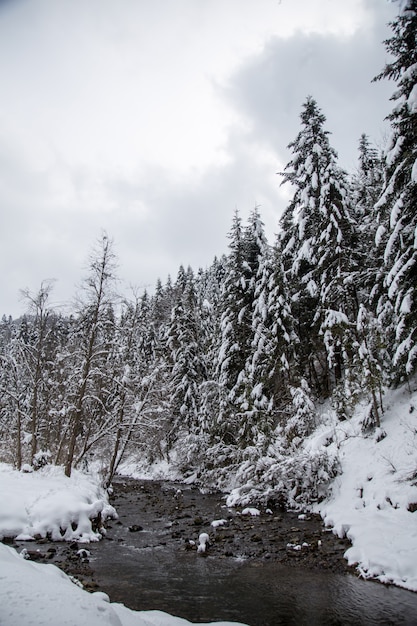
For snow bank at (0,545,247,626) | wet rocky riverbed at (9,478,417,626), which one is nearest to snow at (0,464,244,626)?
snow bank at (0,545,247,626)

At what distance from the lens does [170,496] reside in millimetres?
21859

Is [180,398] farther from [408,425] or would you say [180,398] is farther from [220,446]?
[408,425]

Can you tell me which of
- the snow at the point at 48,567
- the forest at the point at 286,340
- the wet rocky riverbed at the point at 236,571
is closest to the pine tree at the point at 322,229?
the forest at the point at 286,340

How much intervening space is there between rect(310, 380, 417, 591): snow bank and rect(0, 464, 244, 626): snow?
432cm

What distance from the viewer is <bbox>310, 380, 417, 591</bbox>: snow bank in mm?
8352

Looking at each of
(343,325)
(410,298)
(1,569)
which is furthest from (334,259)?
(1,569)

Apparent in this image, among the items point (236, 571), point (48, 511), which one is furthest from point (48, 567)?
point (48, 511)

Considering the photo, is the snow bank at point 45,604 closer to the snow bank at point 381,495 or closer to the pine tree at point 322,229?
the snow bank at point 381,495

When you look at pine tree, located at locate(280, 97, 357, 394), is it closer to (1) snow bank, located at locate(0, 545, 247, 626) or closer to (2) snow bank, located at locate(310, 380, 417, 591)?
(2) snow bank, located at locate(310, 380, 417, 591)

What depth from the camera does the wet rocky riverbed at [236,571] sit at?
7.02m

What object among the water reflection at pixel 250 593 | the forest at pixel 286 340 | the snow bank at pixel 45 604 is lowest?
the water reflection at pixel 250 593

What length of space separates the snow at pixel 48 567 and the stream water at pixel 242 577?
3.73 ft

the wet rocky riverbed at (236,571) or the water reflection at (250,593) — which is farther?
the wet rocky riverbed at (236,571)

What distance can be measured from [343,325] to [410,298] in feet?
20.4
